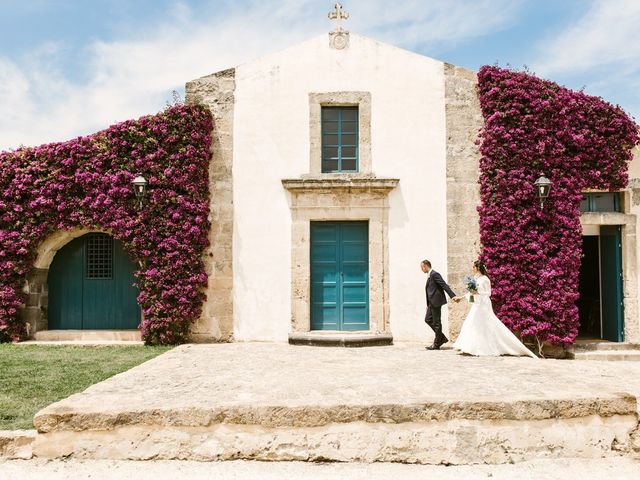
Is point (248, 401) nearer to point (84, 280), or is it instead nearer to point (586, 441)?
point (586, 441)

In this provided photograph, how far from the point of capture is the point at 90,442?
4.34 m

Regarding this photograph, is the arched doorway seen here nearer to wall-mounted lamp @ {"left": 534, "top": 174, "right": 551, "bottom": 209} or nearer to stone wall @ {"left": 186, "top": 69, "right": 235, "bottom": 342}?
stone wall @ {"left": 186, "top": 69, "right": 235, "bottom": 342}

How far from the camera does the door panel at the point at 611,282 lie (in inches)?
405

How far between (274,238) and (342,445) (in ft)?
19.7

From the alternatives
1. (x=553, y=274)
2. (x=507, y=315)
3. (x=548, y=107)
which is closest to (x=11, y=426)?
(x=507, y=315)

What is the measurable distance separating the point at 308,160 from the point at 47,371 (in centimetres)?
554

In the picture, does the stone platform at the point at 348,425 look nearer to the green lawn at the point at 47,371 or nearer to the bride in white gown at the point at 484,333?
the green lawn at the point at 47,371

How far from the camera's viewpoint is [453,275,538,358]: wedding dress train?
27.0 ft

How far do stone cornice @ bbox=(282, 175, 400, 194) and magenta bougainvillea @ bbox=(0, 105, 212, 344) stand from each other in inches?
67.6

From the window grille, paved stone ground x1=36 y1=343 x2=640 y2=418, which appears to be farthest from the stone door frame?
the window grille

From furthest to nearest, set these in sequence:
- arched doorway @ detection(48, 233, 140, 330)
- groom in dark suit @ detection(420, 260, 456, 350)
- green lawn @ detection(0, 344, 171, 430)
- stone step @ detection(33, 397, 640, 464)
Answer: arched doorway @ detection(48, 233, 140, 330) → groom in dark suit @ detection(420, 260, 456, 350) → green lawn @ detection(0, 344, 171, 430) → stone step @ detection(33, 397, 640, 464)

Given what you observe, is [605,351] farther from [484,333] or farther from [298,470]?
[298,470]

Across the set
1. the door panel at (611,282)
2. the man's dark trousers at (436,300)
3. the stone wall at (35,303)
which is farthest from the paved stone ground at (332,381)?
the stone wall at (35,303)

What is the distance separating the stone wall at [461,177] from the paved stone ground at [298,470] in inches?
222
